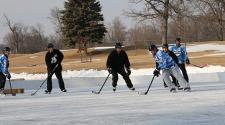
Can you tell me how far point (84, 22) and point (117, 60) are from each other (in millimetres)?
45886

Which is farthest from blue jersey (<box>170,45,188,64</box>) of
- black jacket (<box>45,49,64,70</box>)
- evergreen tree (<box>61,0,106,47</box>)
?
evergreen tree (<box>61,0,106,47</box>)

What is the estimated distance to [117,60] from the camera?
690 inches

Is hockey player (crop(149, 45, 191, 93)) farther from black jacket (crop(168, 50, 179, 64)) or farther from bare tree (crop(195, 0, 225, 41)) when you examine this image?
bare tree (crop(195, 0, 225, 41))

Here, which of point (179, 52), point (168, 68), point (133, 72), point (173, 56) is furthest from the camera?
point (133, 72)

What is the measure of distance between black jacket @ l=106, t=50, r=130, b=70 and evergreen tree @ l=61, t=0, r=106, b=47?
4479 centimetres

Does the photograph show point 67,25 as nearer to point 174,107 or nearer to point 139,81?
point 139,81

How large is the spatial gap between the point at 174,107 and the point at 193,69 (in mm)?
→ 16344

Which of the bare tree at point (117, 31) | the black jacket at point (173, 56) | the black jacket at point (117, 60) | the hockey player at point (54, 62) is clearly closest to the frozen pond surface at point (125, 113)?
the black jacket at point (173, 56)

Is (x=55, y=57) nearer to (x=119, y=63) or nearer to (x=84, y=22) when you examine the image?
(x=119, y=63)

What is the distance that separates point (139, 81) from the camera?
2456cm

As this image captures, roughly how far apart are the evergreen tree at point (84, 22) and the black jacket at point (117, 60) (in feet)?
147

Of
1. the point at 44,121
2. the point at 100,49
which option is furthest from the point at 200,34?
the point at 44,121

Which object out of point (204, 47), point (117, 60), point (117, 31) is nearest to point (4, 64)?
point (117, 60)

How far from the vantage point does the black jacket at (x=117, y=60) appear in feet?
57.4
